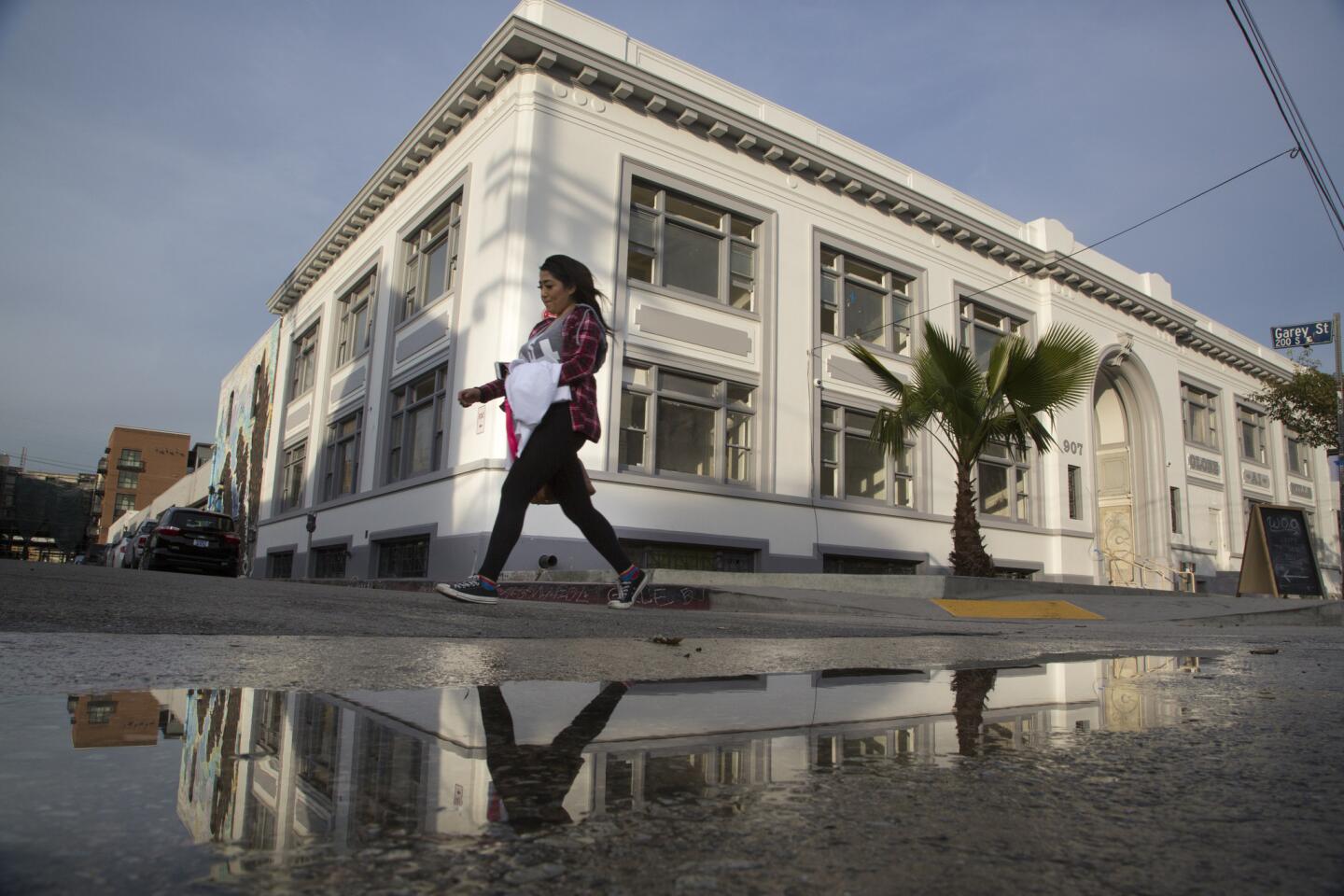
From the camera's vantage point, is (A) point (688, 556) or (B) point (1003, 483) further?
(B) point (1003, 483)

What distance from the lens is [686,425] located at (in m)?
15.8

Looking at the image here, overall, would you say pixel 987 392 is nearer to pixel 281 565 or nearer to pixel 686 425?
pixel 686 425

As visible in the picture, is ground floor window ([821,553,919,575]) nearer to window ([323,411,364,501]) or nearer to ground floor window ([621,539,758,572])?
ground floor window ([621,539,758,572])

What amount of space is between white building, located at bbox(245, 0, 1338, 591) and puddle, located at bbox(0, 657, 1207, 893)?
39.3 ft

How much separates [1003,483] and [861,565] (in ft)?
18.1

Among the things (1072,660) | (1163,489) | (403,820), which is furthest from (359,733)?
(1163,489)

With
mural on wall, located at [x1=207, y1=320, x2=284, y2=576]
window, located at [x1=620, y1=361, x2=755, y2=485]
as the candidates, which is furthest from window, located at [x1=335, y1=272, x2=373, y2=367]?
window, located at [x1=620, y1=361, x2=755, y2=485]

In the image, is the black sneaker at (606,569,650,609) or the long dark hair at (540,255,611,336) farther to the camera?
the black sneaker at (606,569,650,609)

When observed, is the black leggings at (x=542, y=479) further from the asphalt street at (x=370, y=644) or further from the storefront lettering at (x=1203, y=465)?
the storefront lettering at (x=1203, y=465)

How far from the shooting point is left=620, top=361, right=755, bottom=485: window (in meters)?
15.2

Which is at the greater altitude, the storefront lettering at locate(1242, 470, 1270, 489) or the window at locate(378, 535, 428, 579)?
the storefront lettering at locate(1242, 470, 1270, 489)

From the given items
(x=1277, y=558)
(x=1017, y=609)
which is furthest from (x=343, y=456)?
(x=1277, y=558)

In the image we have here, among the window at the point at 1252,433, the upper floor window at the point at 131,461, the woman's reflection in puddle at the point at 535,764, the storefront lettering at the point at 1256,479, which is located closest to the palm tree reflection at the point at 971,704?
the woman's reflection in puddle at the point at 535,764

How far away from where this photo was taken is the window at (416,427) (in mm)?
16375
